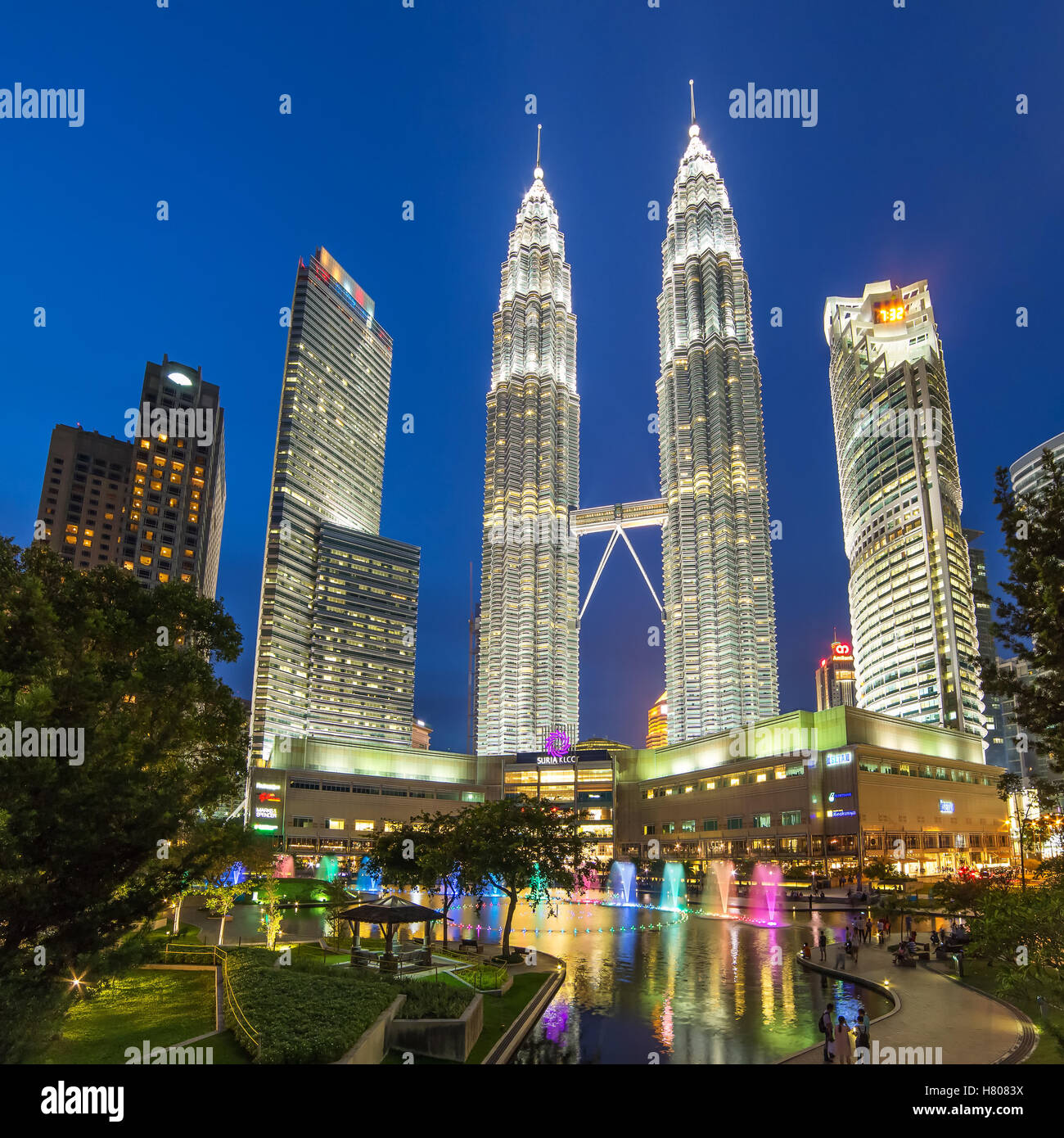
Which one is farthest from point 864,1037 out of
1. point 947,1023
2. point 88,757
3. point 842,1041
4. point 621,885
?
point 621,885

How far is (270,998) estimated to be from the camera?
2284 centimetres

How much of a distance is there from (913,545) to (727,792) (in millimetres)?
80225

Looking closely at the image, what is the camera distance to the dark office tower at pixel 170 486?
174m

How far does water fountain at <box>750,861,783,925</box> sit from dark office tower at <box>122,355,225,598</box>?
128 m

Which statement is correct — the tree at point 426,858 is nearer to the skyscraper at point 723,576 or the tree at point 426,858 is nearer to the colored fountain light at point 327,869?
the colored fountain light at point 327,869

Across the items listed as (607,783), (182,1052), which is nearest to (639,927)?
(182,1052)

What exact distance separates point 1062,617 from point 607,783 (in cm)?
15866

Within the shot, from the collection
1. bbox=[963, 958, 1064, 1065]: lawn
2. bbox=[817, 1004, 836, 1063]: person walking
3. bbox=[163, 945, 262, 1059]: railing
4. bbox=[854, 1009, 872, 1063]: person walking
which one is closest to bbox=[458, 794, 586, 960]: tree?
bbox=[163, 945, 262, 1059]: railing

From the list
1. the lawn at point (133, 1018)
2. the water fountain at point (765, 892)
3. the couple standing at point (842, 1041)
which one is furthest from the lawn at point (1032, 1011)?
the water fountain at point (765, 892)

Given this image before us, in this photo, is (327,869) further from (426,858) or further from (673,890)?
(426,858)

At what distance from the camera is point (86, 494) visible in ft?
593

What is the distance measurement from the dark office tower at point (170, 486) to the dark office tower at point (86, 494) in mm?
4625

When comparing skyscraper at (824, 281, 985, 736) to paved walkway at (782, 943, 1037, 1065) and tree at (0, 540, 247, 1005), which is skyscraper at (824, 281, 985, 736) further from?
tree at (0, 540, 247, 1005)
